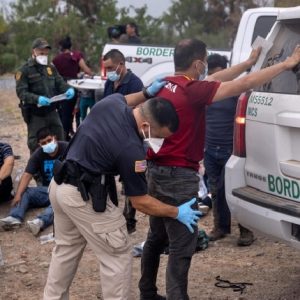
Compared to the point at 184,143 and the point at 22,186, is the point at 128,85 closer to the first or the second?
the point at 22,186

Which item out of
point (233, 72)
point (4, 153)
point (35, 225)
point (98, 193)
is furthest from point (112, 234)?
point (4, 153)

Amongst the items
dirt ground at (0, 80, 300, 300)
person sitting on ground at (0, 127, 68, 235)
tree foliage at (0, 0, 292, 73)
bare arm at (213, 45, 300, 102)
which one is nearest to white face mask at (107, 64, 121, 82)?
person sitting on ground at (0, 127, 68, 235)

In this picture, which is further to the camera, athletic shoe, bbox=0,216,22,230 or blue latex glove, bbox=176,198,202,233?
athletic shoe, bbox=0,216,22,230

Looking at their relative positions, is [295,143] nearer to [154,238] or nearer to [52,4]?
[154,238]

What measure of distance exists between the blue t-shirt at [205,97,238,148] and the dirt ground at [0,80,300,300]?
34.5 inches

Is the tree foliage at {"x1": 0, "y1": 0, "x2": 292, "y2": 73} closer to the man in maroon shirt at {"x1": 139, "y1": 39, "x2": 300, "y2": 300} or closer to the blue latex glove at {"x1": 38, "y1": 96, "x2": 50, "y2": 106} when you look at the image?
the blue latex glove at {"x1": 38, "y1": 96, "x2": 50, "y2": 106}

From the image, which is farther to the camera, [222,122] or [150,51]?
[150,51]

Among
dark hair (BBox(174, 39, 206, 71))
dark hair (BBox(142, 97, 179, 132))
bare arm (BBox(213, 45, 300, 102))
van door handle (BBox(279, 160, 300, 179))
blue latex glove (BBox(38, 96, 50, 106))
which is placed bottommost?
blue latex glove (BBox(38, 96, 50, 106))

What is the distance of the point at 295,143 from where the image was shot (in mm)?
4145

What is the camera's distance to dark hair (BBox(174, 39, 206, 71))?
4.32 meters

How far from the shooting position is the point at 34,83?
827 centimetres

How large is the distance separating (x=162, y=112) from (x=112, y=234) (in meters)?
0.74

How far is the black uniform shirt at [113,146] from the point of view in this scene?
3.77 metres

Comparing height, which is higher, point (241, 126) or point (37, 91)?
point (241, 126)
